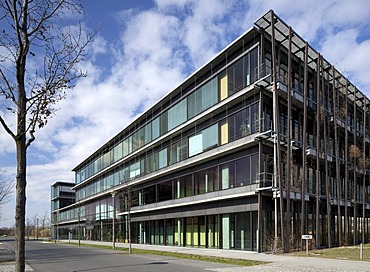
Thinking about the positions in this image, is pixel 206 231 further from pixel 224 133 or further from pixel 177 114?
pixel 177 114

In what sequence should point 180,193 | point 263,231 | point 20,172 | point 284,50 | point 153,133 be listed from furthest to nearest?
point 153,133 → point 180,193 → point 284,50 → point 263,231 → point 20,172

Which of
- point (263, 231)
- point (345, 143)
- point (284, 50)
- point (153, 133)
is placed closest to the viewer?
point (263, 231)

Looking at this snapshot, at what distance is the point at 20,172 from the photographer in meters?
5.22

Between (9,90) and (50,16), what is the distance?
1.20 metres

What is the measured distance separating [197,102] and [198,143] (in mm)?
3906

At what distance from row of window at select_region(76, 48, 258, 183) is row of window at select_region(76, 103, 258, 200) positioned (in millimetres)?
1912

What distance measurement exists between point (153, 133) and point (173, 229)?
39.4ft

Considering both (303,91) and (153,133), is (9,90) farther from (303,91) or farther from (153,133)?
(153,133)

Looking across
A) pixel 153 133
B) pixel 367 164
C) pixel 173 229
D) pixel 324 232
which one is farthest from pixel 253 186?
pixel 153 133

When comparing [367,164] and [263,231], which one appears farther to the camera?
[367,164]

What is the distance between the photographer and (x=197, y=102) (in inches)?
1448

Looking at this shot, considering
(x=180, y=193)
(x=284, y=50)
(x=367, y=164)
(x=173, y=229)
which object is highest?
(x=284, y=50)

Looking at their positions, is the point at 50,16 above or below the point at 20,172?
above

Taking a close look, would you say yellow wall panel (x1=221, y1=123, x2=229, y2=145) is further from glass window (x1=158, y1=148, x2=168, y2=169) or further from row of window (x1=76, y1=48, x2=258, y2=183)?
glass window (x1=158, y1=148, x2=168, y2=169)
